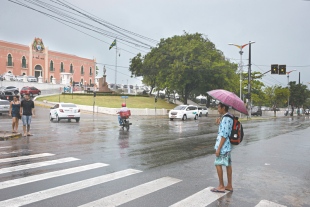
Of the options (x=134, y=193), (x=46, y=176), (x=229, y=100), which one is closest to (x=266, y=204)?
(x=229, y=100)

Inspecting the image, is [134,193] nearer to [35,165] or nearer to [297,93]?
[35,165]

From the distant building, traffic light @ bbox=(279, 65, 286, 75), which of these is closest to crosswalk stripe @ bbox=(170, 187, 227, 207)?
traffic light @ bbox=(279, 65, 286, 75)

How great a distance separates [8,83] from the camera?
51219mm

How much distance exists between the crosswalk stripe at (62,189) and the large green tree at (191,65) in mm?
38727

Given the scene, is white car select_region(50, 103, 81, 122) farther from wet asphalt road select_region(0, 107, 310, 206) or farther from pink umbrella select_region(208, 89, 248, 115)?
pink umbrella select_region(208, 89, 248, 115)

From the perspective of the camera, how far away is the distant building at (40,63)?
65.2 m

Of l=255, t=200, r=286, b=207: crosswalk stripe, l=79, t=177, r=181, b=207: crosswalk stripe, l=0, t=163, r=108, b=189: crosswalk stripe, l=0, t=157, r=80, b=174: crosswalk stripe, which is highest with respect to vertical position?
l=0, t=157, r=80, b=174: crosswalk stripe

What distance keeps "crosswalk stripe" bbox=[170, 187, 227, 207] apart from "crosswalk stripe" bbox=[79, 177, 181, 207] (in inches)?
29.2

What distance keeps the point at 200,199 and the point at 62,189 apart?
2.56 metres

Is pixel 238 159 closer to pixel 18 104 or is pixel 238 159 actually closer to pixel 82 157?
pixel 82 157

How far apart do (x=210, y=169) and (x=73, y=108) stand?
18191 mm

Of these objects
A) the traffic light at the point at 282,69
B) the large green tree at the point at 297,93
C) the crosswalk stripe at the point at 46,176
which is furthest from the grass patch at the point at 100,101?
the large green tree at the point at 297,93

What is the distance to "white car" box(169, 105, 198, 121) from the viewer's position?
31656 millimetres

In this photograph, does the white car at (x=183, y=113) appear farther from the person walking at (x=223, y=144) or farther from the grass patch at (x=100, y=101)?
the person walking at (x=223, y=144)
